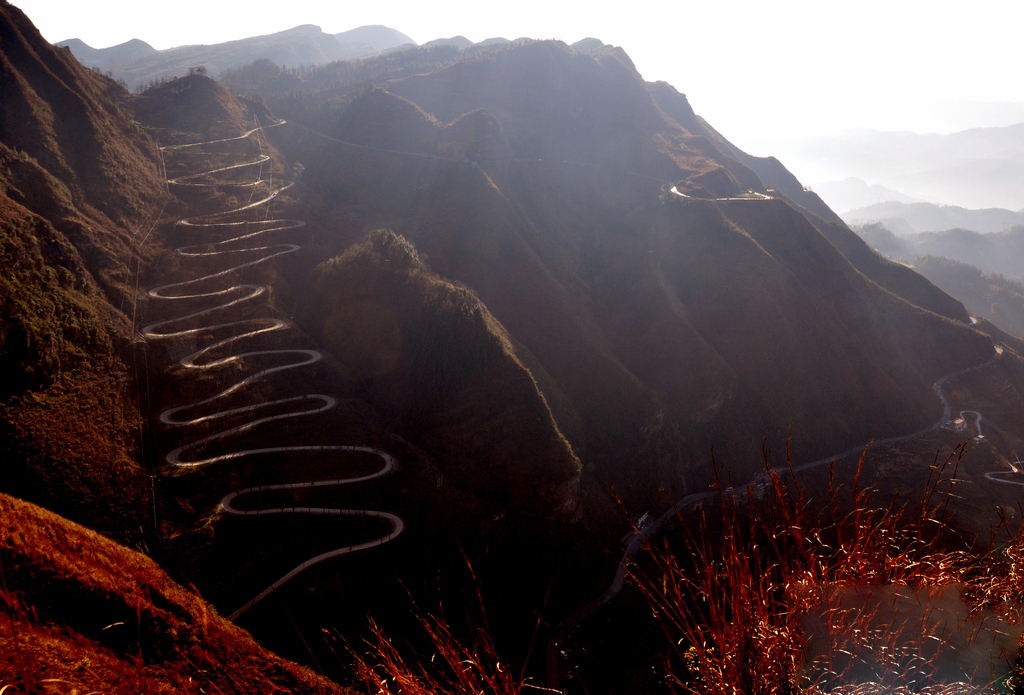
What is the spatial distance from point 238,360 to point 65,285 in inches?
363

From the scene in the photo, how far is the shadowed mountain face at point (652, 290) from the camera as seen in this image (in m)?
42.6

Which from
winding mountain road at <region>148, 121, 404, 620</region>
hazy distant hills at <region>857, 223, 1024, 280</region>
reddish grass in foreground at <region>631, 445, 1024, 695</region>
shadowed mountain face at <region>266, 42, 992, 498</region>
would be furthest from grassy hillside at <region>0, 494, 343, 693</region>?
hazy distant hills at <region>857, 223, 1024, 280</region>

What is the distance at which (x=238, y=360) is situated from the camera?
2728 centimetres

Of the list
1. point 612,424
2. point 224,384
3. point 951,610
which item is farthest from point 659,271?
point 951,610

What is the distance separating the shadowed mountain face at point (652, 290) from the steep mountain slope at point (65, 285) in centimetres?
1715

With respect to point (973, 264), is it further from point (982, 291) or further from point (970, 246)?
point (982, 291)

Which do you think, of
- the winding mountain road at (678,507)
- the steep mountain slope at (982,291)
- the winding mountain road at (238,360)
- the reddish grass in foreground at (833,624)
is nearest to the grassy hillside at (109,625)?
the winding mountain road at (238,360)

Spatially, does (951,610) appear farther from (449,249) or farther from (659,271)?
(659,271)

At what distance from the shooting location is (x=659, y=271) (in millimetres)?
55875

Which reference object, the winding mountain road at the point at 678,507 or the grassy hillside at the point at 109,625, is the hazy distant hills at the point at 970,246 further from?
the grassy hillside at the point at 109,625

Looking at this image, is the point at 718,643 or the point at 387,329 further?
the point at 387,329

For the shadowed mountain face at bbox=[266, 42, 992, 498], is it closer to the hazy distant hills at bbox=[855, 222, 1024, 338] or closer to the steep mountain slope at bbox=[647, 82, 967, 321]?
the steep mountain slope at bbox=[647, 82, 967, 321]

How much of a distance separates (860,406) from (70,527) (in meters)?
58.2

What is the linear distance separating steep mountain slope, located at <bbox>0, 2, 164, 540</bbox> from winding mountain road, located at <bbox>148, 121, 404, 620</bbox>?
2.15 meters
